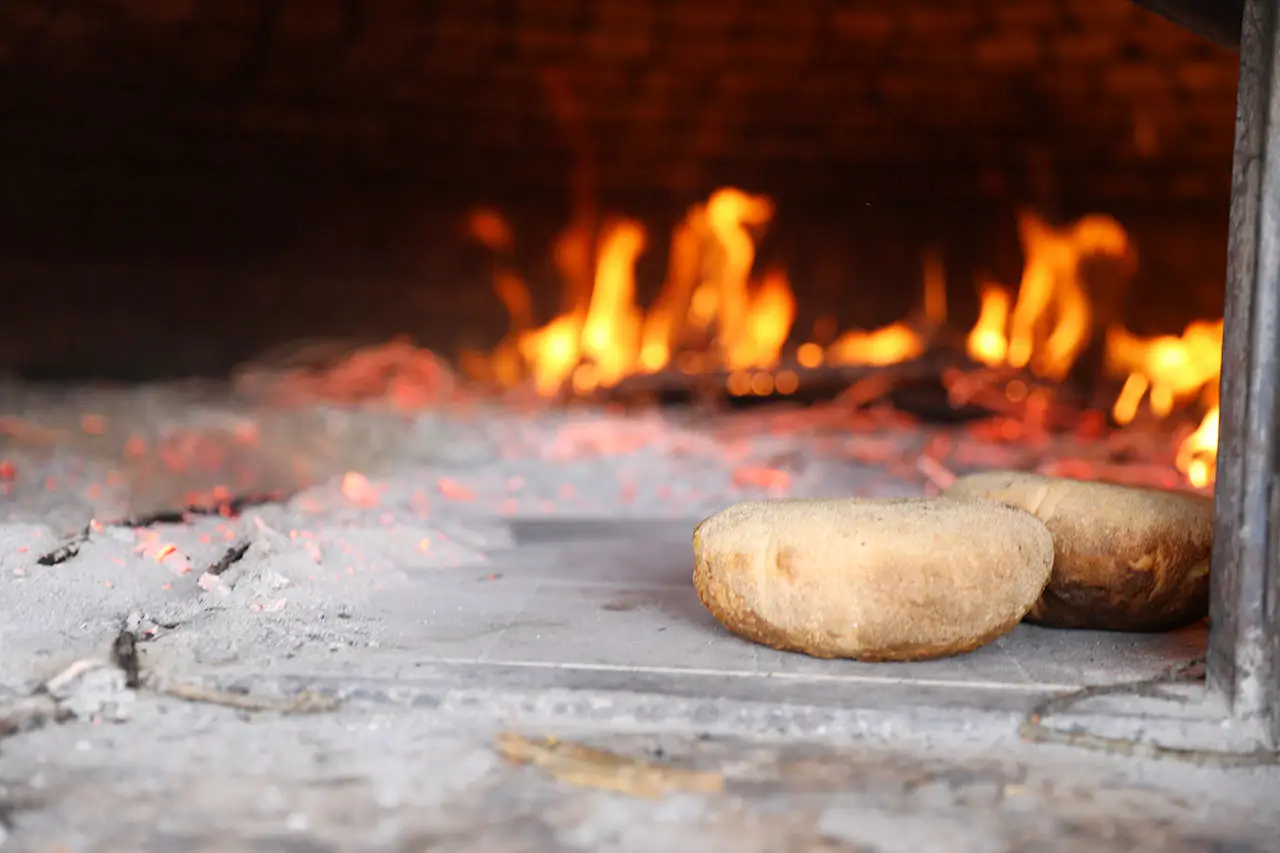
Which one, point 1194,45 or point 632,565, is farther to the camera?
point 1194,45

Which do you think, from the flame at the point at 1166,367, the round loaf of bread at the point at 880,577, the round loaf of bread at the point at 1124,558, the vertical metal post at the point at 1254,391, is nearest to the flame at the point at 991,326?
the flame at the point at 1166,367

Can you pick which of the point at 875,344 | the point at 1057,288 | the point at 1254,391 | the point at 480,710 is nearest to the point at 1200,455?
the point at 1057,288

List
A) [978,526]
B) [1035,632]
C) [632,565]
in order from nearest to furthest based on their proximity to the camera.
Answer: [978,526]
[1035,632]
[632,565]

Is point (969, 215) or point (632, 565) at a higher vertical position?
point (969, 215)

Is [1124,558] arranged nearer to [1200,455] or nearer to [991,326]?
[1200,455]

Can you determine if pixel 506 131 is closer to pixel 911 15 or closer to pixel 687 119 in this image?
pixel 687 119

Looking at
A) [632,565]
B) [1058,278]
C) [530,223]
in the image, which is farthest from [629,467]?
[1058,278]
